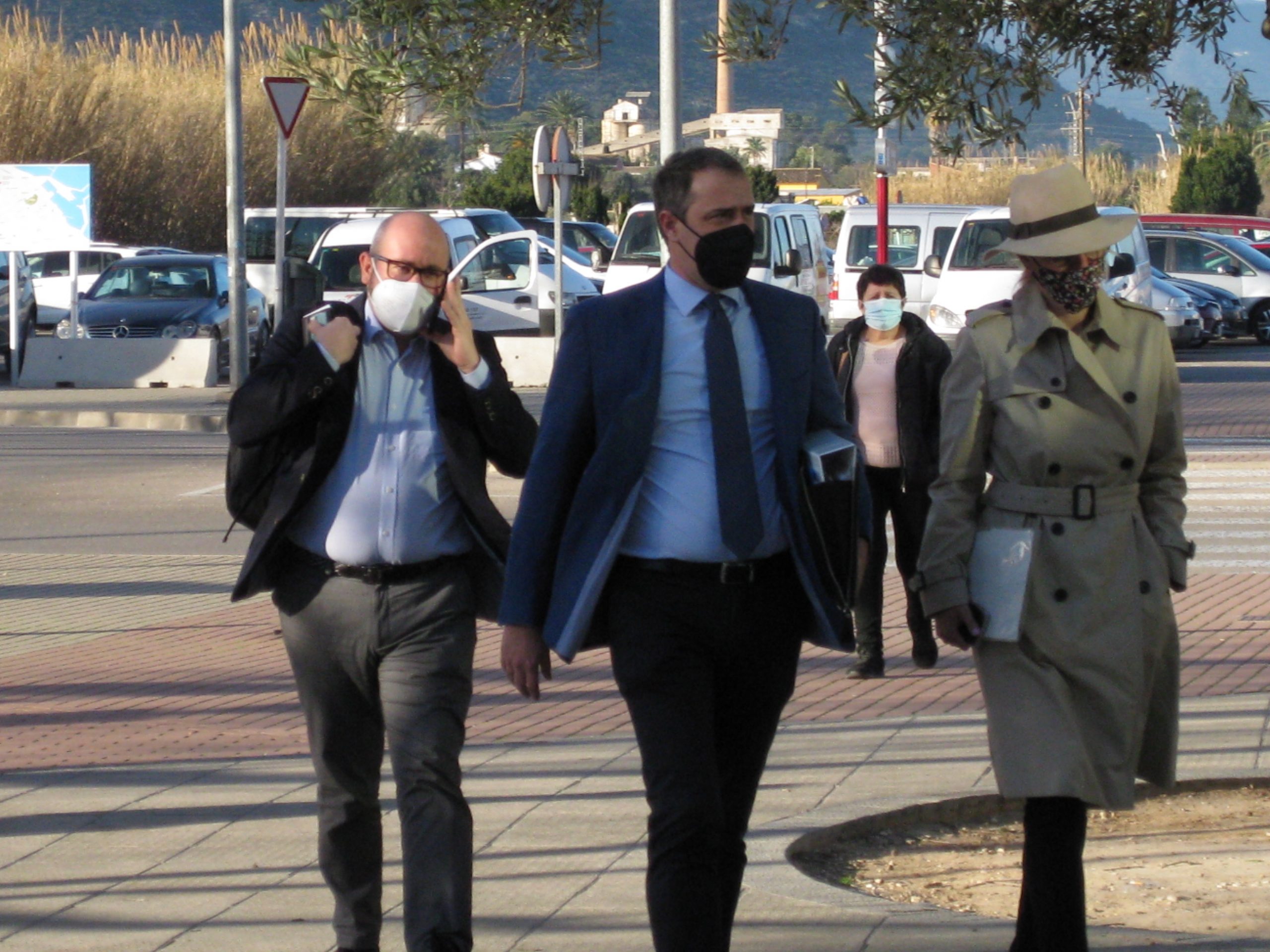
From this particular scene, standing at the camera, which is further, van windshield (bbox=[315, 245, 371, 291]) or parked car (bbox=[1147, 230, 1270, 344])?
parked car (bbox=[1147, 230, 1270, 344])

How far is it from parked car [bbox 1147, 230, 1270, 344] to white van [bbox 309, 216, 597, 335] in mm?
12760

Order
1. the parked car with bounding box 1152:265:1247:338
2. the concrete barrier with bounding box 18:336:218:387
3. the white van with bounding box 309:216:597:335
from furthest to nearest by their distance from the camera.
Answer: the parked car with bounding box 1152:265:1247:338, the white van with bounding box 309:216:597:335, the concrete barrier with bounding box 18:336:218:387

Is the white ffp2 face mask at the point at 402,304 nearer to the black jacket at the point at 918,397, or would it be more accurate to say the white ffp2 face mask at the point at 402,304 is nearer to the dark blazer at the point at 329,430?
the dark blazer at the point at 329,430

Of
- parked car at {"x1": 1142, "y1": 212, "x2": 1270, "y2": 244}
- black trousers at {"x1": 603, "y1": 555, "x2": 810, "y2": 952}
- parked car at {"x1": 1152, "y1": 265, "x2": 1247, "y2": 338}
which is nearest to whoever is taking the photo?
black trousers at {"x1": 603, "y1": 555, "x2": 810, "y2": 952}

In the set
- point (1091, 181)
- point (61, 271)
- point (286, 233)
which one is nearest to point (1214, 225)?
point (1091, 181)

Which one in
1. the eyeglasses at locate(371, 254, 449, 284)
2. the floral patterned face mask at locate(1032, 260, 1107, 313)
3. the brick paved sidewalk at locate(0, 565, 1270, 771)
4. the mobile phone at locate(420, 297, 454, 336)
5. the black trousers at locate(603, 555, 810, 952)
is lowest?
the brick paved sidewalk at locate(0, 565, 1270, 771)

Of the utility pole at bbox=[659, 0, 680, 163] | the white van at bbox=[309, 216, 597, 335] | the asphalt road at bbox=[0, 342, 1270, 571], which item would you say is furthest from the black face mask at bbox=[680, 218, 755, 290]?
the white van at bbox=[309, 216, 597, 335]

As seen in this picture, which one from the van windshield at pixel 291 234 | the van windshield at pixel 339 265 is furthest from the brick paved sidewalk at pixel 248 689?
the van windshield at pixel 291 234

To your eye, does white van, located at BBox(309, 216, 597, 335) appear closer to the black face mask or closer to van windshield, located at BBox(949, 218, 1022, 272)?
van windshield, located at BBox(949, 218, 1022, 272)

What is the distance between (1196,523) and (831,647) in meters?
10.3

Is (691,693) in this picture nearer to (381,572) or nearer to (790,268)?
(381,572)

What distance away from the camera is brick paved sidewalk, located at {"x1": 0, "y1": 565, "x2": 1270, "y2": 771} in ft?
→ 23.3

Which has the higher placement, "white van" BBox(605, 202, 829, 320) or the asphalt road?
"white van" BBox(605, 202, 829, 320)

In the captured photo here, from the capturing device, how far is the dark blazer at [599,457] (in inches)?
146
